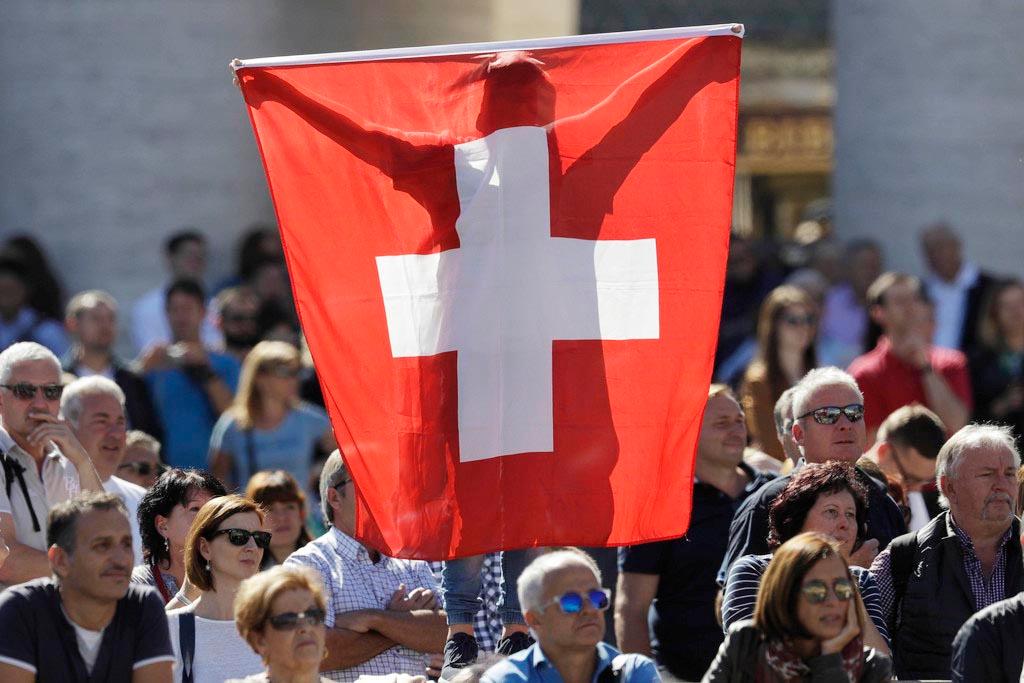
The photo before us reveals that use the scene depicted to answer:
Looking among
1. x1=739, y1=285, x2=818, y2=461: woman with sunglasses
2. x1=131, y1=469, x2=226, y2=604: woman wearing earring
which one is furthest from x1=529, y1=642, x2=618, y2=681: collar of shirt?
x1=739, y1=285, x2=818, y2=461: woman with sunglasses

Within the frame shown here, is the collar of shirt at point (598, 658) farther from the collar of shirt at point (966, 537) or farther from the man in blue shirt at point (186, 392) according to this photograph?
the man in blue shirt at point (186, 392)

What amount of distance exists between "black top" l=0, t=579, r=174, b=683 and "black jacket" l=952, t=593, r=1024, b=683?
228cm

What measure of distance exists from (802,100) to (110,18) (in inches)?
287

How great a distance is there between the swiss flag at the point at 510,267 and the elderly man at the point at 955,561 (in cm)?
77

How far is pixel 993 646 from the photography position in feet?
19.6

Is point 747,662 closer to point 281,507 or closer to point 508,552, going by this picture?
point 508,552

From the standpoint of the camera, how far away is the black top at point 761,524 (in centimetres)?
663

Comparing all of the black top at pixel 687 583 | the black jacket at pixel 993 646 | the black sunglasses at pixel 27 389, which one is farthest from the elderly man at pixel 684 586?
the black sunglasses at pixel 27 389

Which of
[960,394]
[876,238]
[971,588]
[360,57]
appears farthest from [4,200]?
[971,588]

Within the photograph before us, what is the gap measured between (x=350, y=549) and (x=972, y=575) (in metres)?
2.08

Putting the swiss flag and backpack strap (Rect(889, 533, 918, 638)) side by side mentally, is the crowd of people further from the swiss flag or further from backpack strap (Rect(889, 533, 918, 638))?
the swiss flag

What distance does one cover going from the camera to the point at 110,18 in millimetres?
13539

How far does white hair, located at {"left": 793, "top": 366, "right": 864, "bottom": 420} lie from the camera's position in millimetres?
7227

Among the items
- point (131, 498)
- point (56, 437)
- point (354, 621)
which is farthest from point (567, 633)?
point (131, 498)
